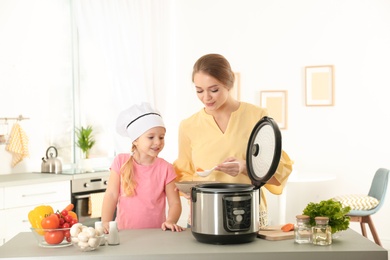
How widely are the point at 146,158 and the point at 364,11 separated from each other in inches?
144

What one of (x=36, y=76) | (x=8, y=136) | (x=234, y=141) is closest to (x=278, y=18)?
(x=36, y=76)

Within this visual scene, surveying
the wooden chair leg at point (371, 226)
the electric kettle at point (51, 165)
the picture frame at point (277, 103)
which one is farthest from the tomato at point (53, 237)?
the picture frame at point (277, 103)

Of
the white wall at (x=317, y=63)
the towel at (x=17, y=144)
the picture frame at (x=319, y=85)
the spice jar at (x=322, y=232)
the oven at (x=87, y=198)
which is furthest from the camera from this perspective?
the picture frame at (x=319, y=85)

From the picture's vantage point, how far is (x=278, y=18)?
19.9 feet

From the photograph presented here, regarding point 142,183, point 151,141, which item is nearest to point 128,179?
point 142,183

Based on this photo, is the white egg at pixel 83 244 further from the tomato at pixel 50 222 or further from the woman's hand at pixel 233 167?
the woman's hand at pixel 233 167

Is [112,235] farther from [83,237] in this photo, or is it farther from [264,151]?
[264,151]

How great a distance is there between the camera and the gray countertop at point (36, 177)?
4395 millimetres

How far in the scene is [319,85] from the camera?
588cm

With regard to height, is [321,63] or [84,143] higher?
[321,63]

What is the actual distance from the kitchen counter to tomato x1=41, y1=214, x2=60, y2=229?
8 centimetres

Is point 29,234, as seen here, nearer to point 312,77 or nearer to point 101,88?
point 101,88

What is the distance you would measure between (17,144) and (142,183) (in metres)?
2.56

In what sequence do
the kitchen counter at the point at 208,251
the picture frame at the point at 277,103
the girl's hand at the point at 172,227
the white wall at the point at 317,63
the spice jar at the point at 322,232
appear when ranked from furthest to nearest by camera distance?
the picture frame at the point at 277,103, the white wall at the point at 317,63, the girl's hand at the point at 172,227, the spice jar at the point at 322,232, the kitchen counter at the point at 208,251
